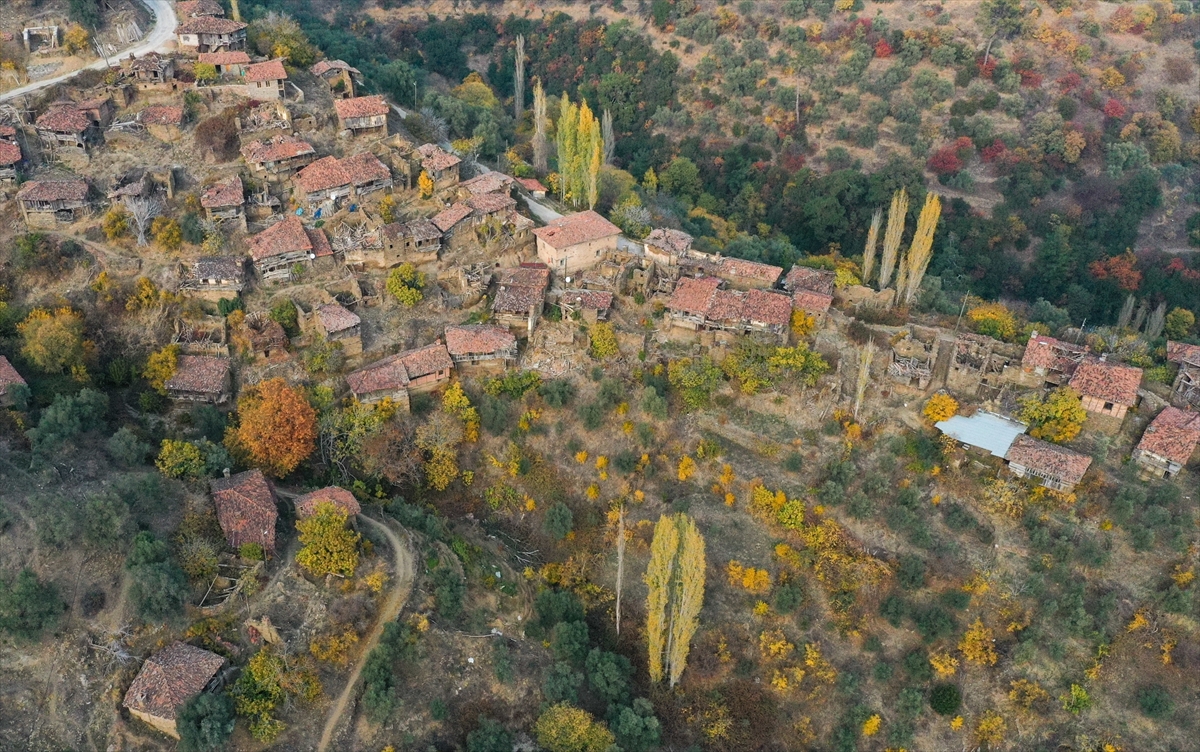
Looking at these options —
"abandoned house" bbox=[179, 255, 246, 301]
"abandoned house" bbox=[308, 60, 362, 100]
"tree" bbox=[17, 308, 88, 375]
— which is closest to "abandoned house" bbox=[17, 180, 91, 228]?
"tree" bbox=[17, 308, 88, 375]

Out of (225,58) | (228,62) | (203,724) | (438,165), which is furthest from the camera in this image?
(225,58)

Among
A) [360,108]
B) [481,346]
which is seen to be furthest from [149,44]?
[481,346]

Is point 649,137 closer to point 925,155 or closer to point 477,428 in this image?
point 925,155

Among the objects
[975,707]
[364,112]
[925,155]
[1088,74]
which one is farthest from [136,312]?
[1088,74]

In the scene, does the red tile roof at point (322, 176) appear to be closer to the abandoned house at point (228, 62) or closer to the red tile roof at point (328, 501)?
the abandoned house at point (228, 62)

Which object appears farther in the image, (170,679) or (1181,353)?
(1181,353)

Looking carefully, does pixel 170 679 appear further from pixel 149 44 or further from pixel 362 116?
pixel 149 44

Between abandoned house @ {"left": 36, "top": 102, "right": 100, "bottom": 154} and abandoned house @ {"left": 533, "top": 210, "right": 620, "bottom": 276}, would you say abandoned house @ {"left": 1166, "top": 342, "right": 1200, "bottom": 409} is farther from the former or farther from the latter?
abandoned house @ {"left": 36, "top": 102, "right": 100, "bottom": 154}
